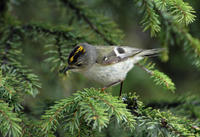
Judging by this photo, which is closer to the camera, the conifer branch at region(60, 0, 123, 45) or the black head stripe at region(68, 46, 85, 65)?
the black head stripe at region(68, 46, 85, 65)

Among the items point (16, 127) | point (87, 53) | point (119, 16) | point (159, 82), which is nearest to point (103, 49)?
point (87, 53)

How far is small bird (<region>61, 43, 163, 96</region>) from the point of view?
6.79 feet

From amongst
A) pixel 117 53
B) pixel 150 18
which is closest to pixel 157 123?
pixel 150 18

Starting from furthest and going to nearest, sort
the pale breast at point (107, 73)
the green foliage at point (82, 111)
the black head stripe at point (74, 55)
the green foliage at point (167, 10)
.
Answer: the pale breast at point (107, 73) < the black head stripe at point (74, 55) < the green foliage at point (167, 10) < the green foliage at point (82, 111)

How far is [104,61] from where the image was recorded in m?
2.24

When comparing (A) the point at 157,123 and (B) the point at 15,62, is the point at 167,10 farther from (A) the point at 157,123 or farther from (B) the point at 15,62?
(B) the point at 15,62

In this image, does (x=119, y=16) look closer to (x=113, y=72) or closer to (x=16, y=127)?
(x=113, y=72)

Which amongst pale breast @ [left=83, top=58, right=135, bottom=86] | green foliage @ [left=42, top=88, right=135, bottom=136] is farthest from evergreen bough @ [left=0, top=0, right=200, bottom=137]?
pale breast @ [left=83, top=58, right=135, bottom=86]

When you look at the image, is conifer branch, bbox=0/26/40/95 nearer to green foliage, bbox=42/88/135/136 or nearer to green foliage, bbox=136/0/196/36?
green foliage, bbox=42/88/135/136

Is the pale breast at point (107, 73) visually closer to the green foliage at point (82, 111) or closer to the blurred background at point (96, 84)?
the blurred background at point (96, 84)

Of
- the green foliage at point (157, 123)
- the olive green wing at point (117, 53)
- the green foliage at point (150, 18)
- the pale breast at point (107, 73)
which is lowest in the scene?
the green foliage at point (157, 123)

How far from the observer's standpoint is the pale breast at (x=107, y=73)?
2.15 metres

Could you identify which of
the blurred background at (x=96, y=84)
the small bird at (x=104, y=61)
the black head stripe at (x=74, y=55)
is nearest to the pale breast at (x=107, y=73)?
the small bird at (x=104, y=61)

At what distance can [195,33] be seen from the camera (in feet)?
8.78
